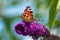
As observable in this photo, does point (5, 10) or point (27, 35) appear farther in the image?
point (5, 10)

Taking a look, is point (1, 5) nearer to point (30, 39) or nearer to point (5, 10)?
point (5, 10)

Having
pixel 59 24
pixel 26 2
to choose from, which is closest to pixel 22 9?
pixel 26 2

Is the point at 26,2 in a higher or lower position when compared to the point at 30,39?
higher

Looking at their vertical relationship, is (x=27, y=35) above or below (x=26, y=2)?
below

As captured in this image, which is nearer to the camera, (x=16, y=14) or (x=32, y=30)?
(x=32, y=30)

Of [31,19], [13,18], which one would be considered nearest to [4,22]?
[13,18]

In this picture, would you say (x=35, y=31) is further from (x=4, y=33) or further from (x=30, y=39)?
(x=4, y=33)

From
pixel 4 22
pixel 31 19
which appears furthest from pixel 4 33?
pixel 31 19

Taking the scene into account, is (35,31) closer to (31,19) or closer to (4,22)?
(31,19)
